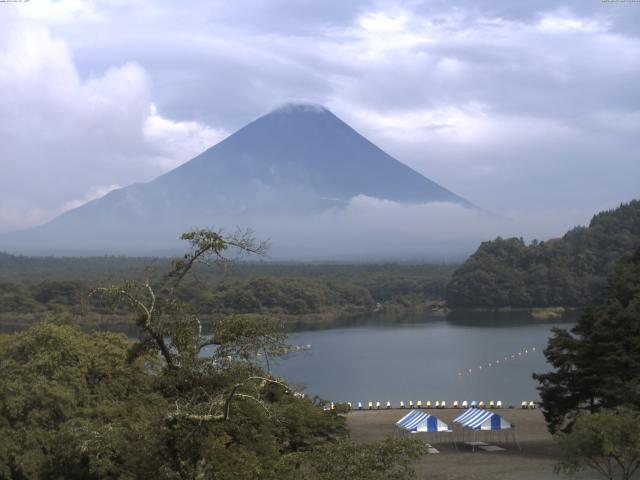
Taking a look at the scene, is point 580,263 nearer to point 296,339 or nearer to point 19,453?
point 296,339

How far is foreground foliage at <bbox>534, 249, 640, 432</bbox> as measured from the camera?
1373 centimetres

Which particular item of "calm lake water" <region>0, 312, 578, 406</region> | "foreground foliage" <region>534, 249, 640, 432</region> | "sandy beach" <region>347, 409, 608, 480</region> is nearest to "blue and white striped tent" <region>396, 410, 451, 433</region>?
"sandy beach" <region>347, 409, 608, 480</region>

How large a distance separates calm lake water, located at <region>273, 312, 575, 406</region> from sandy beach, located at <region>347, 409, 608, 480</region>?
590cm

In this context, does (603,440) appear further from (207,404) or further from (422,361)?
(422,361)

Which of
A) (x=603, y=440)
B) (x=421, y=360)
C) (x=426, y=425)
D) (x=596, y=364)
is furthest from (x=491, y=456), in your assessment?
(x=421, y=360)

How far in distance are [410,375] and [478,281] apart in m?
32.8

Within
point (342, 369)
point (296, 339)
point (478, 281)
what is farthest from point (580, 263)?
point (342, 369)

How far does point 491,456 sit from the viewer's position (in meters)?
14.5

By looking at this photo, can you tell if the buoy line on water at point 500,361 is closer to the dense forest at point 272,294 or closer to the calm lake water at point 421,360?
the calm lake water at point 421,360

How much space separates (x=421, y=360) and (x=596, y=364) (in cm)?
2000

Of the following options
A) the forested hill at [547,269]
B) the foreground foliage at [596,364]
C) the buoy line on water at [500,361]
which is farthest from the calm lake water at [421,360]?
the forested hill at [547,269]

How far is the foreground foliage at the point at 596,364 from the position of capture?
1373 cm

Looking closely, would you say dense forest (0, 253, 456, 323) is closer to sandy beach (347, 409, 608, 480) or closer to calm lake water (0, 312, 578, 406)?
calm lake water (0, 312, 578, 406)

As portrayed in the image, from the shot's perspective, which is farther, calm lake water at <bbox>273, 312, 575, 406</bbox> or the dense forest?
the dense forest
